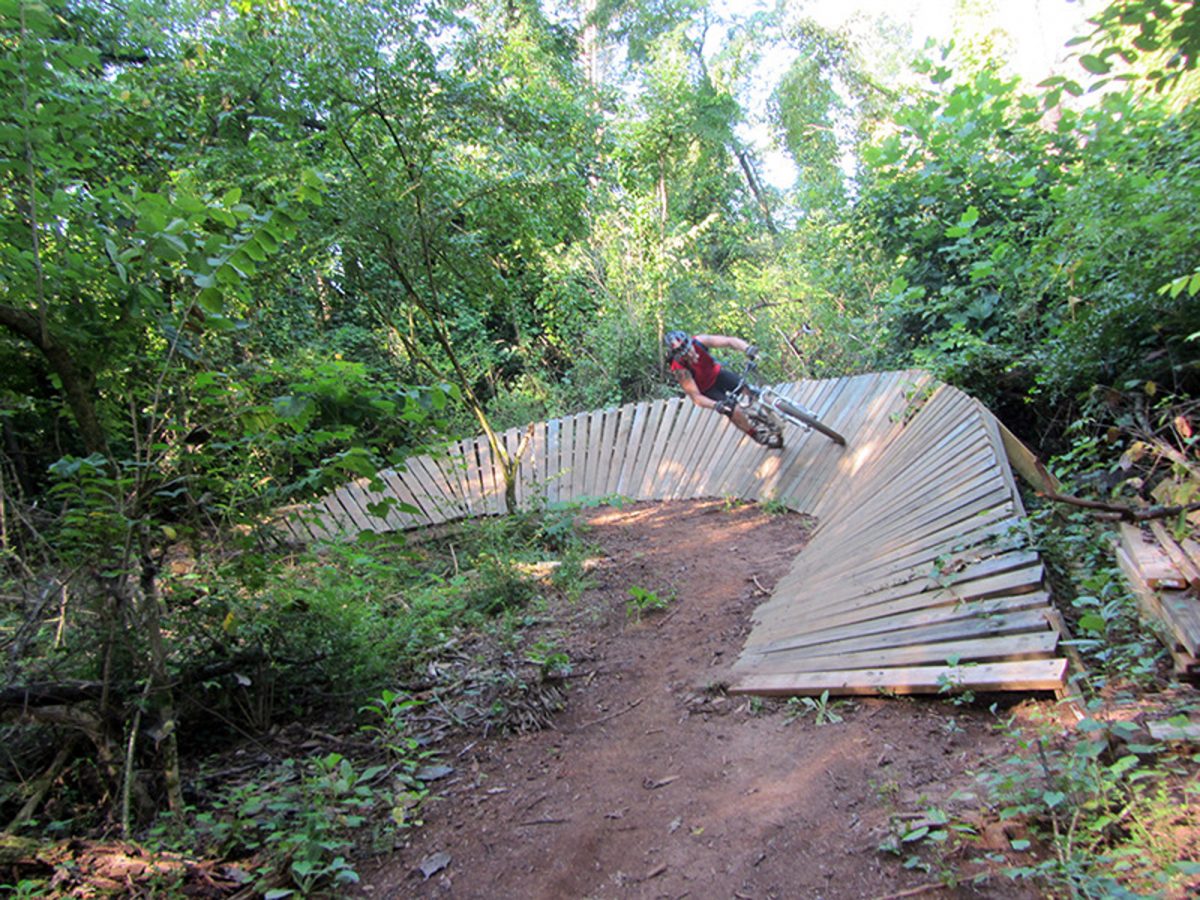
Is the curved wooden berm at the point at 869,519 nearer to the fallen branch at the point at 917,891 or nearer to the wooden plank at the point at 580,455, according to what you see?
the wooden plank at the point at 580,455

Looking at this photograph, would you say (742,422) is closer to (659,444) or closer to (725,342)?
(725,342)

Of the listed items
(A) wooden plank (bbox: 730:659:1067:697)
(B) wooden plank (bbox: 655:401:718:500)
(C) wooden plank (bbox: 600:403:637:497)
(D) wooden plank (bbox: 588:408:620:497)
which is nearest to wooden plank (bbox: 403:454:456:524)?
(D) wooden plank (bbox: 588:408:620:497)

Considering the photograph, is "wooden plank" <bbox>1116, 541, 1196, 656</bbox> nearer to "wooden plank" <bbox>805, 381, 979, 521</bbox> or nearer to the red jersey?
"wooden plank" <bbox>805, 381, 979, 521</bbox>

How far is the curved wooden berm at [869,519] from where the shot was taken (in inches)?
118

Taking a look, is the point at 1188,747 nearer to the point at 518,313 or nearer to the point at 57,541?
the point at 57,541

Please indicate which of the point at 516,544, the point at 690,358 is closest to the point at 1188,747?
the point at 516,544

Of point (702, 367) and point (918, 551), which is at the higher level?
point (702, 367)

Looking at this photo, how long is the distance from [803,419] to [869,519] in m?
2.25

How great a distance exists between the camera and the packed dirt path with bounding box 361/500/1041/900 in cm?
222

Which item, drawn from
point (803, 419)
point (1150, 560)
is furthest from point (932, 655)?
point (803, 419)

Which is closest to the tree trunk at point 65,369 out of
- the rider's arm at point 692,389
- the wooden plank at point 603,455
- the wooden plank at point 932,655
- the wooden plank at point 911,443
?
the wooden plank at point 932,655

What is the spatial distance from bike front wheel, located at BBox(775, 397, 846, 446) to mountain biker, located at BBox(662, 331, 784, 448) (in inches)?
17.8

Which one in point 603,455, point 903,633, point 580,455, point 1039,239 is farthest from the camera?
point 580,455

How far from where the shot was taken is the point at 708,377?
786 cm
